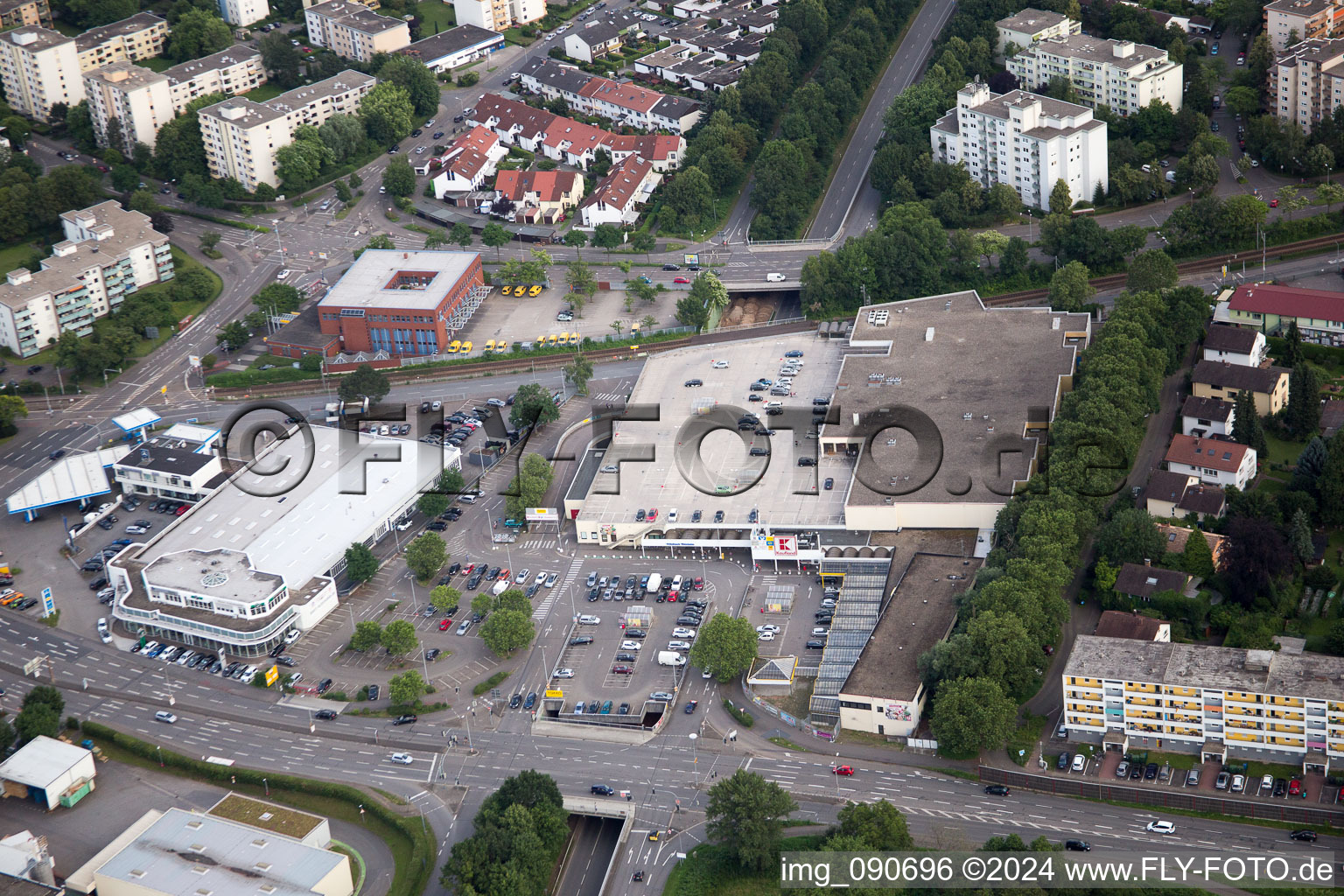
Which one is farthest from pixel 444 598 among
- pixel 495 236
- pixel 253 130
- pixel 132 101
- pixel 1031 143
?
pixel 132 101

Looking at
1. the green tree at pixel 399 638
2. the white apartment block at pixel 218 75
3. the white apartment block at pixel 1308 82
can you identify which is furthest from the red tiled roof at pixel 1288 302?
the white apartment block at pixel 218 75

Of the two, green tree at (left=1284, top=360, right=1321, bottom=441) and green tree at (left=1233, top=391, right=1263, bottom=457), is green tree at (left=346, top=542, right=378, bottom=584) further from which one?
green tree at (left=1284, top=360, right=1321, bottom=441)

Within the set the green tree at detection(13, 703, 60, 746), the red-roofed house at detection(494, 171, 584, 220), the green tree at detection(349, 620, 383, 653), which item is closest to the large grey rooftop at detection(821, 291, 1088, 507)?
the green tree at detection(349, 620, 383, 653)

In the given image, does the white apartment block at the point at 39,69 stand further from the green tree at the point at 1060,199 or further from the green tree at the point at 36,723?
the green tree at the point at 1060,199

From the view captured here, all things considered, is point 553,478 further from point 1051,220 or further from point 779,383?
point 1051,220

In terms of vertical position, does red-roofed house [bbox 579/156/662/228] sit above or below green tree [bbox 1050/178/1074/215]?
below

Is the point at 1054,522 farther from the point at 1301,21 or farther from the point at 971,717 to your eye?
the point at 1301,21

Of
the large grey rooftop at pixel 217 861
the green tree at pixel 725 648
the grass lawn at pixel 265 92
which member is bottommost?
the large grey rooftop at pixel 217 861
